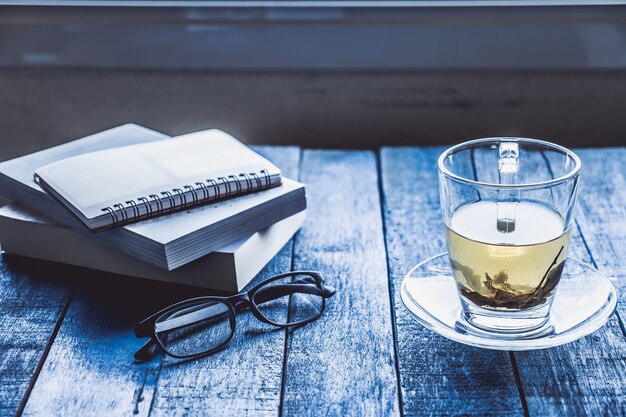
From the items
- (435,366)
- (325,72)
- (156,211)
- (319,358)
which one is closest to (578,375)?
(435,366)

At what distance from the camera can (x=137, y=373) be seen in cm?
79

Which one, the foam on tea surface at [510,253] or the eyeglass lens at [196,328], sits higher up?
the foam on tea surface at [510,253]

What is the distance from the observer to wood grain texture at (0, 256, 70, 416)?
783mm

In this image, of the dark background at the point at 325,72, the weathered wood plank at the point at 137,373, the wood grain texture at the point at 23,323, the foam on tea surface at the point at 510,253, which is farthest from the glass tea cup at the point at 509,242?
the dark background at the point at 325,72

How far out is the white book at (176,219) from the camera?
89cm

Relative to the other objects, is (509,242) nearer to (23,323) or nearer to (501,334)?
(501,334)

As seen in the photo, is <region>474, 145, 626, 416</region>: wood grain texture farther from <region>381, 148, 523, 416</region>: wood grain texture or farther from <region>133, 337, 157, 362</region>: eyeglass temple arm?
<region>133, 337, 157, 362</region>: eyeglass temple arm

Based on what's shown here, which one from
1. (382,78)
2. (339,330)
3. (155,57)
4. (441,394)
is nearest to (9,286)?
(339,330)

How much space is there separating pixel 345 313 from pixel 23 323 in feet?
1.12

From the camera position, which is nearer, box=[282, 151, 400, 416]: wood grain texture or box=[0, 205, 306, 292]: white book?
box=[282, 151, 400, 416]: wood grain texture

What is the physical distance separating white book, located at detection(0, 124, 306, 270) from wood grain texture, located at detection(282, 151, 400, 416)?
0.08 meters

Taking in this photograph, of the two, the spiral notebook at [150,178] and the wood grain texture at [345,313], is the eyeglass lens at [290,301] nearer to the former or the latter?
the wood grain texture at [345,313]

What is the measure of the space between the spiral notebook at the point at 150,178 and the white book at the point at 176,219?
0.01 m

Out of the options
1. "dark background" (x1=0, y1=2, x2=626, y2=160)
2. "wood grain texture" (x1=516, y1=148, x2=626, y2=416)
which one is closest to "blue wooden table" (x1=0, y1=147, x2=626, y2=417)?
"wood grain texture" (x1=516, y1=148, x2=626, y2=416)
